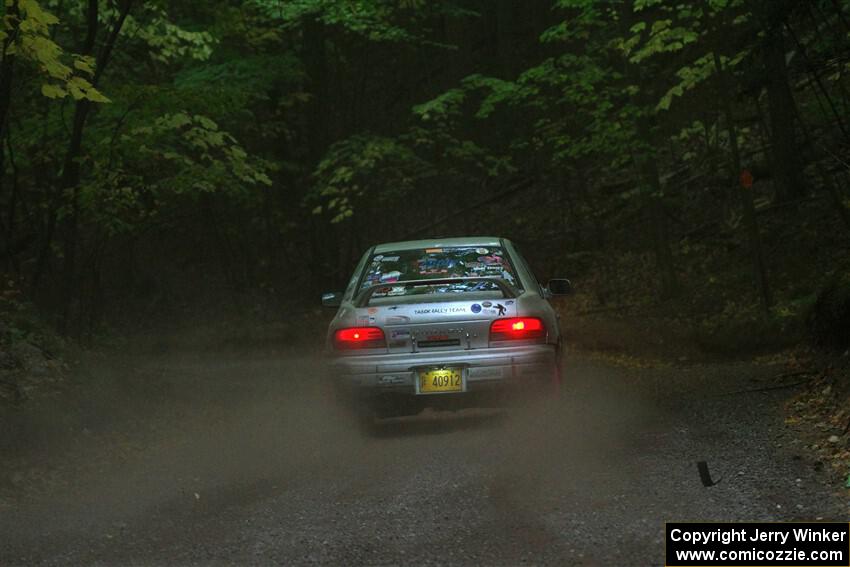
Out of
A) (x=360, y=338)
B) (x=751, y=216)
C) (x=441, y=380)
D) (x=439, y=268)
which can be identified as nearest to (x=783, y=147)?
(x=751, y=216)

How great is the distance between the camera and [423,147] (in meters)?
26.1

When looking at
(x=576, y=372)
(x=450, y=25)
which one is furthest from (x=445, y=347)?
(x=450, y=25)

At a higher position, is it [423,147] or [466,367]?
[423,147]

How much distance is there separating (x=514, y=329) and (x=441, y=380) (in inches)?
30.1

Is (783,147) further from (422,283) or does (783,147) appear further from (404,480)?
(404,480)

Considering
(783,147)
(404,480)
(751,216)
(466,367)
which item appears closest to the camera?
(404,480)

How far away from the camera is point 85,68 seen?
8438 millimetres

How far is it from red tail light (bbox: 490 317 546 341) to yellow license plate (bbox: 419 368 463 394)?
1.45 ft

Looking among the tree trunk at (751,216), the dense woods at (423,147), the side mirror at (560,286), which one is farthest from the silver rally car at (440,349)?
the tree trunk at (751,216)

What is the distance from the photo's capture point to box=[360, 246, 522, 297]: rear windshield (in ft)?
31.3

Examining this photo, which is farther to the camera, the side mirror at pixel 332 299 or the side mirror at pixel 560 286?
the side mirror at pixel 560 286

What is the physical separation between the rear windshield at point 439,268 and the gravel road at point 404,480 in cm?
129

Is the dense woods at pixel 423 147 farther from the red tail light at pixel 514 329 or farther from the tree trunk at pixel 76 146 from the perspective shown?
the red tail light at pixel 514 329

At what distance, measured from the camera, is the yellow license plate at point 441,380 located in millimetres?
8906
